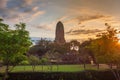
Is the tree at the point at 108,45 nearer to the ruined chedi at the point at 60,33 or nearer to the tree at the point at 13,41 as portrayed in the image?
the tree at the point at 13,41

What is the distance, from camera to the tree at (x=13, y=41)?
2811cm

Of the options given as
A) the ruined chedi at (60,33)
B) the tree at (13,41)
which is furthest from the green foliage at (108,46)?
the ruined chedi at (60,33)

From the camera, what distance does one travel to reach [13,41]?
93.6 ft

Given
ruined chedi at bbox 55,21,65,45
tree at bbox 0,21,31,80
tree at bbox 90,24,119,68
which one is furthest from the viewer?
ruined chedi at bbox 55,21,65,45

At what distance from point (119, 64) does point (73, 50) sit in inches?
2059

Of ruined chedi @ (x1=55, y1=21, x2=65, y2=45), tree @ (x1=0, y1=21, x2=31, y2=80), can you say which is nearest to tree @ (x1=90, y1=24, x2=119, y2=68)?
tree @ (x1=0, y1=21, x2=31, y2=80)

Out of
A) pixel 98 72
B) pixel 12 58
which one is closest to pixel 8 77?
pixel 12 58

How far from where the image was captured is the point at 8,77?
32281mm

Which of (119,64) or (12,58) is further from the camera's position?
(119,64)

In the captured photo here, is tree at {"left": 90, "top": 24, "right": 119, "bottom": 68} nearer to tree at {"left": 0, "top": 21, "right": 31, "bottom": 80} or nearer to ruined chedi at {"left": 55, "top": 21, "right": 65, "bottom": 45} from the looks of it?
tree at {"left": 0, "top": 21, "right": 31, "bottom": 80}

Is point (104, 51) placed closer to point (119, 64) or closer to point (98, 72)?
point (98, 72)

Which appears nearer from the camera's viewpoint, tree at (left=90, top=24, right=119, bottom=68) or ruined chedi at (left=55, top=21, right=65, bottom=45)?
tree at (left=90, top=24, right=119, bottom=68)

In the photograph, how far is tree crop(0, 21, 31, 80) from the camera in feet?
92.2

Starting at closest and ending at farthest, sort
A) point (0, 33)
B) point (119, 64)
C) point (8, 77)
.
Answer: point (0, 33) → point (8, 77) → point (119, 64)
